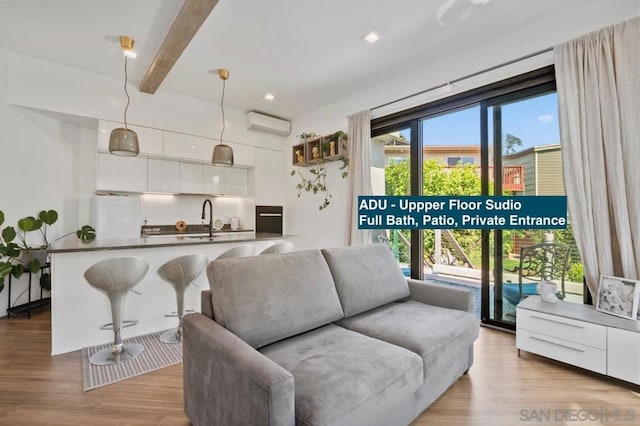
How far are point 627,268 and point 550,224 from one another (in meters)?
0.69

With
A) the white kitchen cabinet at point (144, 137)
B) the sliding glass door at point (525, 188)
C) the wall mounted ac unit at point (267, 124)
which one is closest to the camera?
the sliding glass door at point (525, 188)

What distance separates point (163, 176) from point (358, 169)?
9.43 ft

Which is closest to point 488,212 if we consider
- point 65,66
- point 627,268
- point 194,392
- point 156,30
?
point 627,268

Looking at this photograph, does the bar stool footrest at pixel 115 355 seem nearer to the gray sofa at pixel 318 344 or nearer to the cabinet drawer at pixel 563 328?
the gray sofa at pixel 318 344

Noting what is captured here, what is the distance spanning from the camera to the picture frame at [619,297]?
2.04m

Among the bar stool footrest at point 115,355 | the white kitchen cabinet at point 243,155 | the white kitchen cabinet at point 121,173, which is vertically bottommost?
the bar stool footrest at point 115,355

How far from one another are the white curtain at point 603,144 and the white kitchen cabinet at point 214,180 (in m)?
4.45

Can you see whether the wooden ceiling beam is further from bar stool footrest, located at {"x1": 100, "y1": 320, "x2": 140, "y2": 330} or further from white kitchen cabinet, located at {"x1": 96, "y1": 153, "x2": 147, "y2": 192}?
bar stool footrest, located at {"x1": 100, "y1": 320, "x2": 140, "y2": 330}

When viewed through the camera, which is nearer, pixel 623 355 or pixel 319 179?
pixel 623 355

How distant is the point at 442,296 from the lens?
230cm

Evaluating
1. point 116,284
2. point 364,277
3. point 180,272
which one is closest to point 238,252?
point 180,272

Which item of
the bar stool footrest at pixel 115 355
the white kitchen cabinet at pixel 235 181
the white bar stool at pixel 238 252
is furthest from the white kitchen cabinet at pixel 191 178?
the bar stool footrest at pixel 115 355

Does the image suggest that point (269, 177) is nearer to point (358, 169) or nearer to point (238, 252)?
point (358, 169)

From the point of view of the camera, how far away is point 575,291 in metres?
2.62
